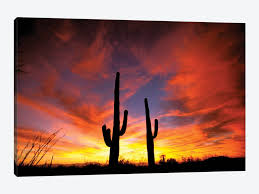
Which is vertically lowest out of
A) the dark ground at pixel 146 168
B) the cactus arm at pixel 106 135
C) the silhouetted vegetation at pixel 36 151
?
the dark ground at pixel 146 168

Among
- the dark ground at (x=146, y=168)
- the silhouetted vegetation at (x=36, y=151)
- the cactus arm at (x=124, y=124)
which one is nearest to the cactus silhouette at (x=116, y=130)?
the cactus arm at (x=124, y=124)

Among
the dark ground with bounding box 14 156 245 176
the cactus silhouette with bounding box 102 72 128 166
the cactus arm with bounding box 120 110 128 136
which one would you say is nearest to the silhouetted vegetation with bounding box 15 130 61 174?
the dark ground with bounding box 14 156 245 176

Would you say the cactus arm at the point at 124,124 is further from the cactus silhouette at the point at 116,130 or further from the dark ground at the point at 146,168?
the dark ground at the point at 146,168

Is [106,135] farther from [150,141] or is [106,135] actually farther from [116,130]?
[150,141]

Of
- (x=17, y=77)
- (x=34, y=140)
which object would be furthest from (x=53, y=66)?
(x=34, y=140)

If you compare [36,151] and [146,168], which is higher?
[36,151]

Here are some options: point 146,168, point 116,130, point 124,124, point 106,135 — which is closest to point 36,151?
point 106,135

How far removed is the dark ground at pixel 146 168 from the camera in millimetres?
8414

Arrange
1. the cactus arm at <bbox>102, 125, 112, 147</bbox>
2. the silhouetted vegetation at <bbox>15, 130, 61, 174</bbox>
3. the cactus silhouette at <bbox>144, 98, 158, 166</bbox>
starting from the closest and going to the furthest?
the silhouetted vegetation at <bbox>15, 130, 61, 174</bbox> < the cactus arm at <bbox>102, 125, 112, 147</bbox> < the cactus silhouette at <bbox>144, 98, 158, 166</bbox>

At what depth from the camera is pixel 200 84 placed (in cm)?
897

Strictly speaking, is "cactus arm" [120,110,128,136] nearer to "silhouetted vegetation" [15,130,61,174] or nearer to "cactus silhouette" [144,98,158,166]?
"cactus silhouette" [144,98,158,166]

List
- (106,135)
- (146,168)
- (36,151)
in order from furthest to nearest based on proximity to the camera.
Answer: (146,168) → (106,135) → (36,151)

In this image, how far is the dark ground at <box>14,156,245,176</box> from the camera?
8.41 metres

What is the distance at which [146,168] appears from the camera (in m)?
8.84
